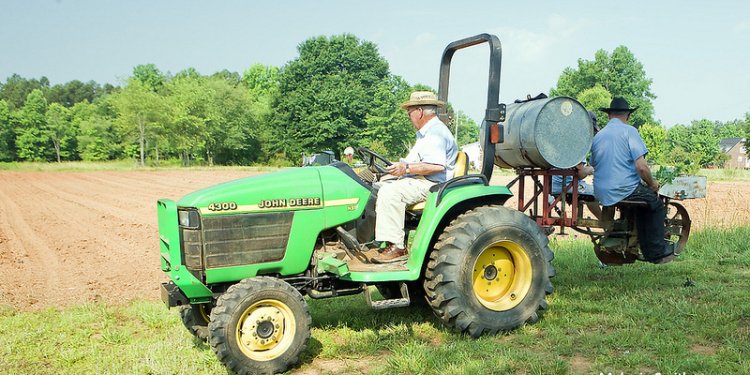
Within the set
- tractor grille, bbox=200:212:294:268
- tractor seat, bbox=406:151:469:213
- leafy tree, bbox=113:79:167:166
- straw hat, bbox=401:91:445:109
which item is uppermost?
leafy tree, bbox=113:79:167:166

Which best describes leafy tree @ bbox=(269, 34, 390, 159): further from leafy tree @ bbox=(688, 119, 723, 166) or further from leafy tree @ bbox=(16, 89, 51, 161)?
leafy tree @ bbox=(688, 119, 723, 166)

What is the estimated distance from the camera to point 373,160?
4941 mm

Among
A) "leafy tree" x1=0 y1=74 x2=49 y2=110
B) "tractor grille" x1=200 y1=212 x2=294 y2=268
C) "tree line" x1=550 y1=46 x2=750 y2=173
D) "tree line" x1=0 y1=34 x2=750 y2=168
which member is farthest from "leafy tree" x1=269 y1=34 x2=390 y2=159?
"leafy tree" x1=0 y1=74 x2=49 y2=110

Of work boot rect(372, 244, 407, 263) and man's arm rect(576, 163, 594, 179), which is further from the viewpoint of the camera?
man's arm rect(576, 163, 594, 179)

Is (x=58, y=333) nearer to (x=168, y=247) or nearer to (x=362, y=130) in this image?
(x=168, y=247)

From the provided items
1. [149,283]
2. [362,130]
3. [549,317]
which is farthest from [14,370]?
[362,130]

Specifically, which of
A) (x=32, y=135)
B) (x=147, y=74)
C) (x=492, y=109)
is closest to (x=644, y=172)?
(x=492, y=109)

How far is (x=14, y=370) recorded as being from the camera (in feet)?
13.7

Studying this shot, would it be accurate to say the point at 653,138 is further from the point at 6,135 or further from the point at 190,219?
the point at 6,135

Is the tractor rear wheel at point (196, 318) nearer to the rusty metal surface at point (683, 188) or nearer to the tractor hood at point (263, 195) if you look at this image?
the tractor hood at point (263, 195)

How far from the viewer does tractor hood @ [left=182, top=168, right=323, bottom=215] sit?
13.6 ft

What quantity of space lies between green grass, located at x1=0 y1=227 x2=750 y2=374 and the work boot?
0.61 m

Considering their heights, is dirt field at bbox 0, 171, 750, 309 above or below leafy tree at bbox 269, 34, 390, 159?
below

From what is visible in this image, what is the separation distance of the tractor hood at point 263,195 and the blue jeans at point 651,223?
3.38 meters
